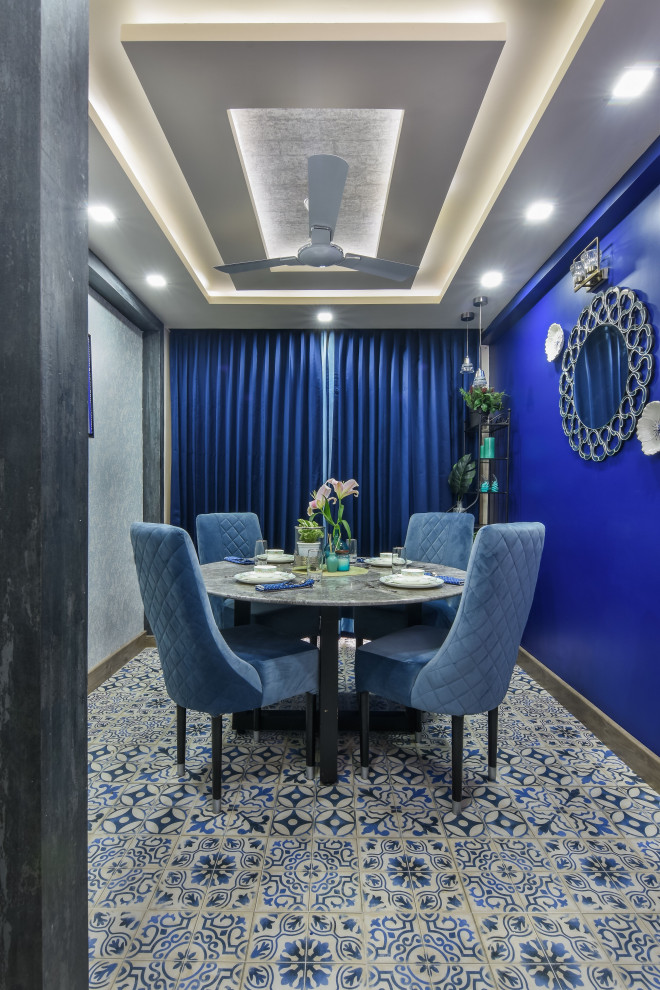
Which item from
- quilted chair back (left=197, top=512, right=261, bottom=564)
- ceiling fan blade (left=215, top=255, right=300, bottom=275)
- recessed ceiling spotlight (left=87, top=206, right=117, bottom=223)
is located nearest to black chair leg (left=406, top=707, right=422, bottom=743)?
quilted chair back (left=197, top=512, right=261, bottom=564)

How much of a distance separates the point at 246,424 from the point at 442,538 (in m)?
2.02

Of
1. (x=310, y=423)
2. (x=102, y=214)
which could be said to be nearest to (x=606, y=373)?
(x=310, y=423)

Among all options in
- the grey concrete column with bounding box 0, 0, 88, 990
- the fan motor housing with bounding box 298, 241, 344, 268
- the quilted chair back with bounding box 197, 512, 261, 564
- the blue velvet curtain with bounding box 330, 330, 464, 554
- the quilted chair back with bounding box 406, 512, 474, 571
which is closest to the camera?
the grey concrete column with bounding box 0, 0, 88, 990

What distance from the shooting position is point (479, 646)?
5.46 ft

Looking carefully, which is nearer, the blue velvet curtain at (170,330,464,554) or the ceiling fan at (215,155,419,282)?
the ceiling fan at (215,155,419,282)

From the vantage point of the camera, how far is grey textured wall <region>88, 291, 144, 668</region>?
3.05m

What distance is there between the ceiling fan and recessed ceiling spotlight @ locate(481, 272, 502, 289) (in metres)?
0.94

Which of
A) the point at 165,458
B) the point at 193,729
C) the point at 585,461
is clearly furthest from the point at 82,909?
the point at 165,458

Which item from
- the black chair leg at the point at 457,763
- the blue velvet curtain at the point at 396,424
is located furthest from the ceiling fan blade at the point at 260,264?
the black chair leg at the point at 457,763

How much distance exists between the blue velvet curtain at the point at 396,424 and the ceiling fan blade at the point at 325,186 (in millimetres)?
2105

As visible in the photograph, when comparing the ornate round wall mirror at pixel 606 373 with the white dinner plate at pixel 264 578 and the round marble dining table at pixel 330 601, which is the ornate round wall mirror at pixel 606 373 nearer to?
the round marble dining table at pixel 330 601

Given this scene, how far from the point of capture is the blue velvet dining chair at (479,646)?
1615 mm

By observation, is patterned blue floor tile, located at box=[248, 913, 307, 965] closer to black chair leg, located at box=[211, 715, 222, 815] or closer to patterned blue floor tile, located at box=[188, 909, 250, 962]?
patterned blue floor tile, located at box=[188, 909, 250, 962]

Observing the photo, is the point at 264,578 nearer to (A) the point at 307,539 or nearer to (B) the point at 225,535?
(A) the point at 307,539
